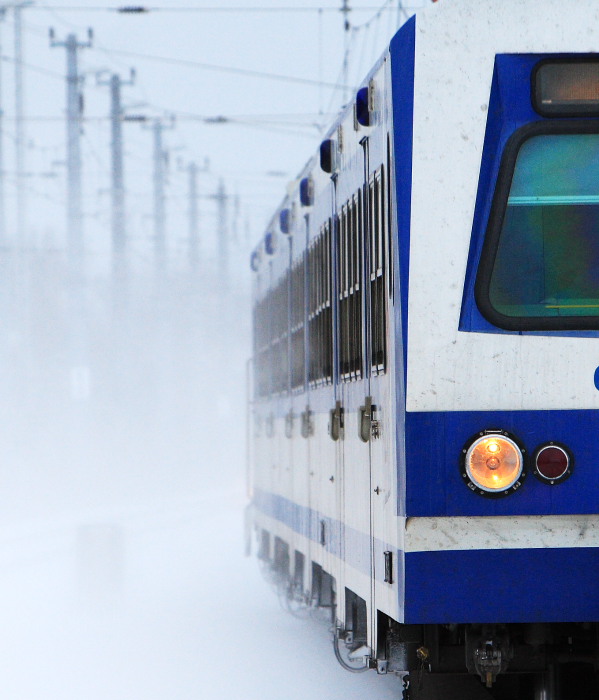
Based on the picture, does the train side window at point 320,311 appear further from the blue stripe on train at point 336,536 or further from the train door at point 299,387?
the blue stripe on train at point 336,536

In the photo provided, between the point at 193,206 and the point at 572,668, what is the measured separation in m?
49.2

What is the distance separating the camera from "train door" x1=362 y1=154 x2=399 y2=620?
679cm

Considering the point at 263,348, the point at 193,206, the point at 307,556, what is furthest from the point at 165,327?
the point at 307,556

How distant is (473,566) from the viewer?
640cm

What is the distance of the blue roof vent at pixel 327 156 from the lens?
29.7 ft

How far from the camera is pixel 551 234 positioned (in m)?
6.47

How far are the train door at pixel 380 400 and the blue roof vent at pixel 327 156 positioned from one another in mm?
1559

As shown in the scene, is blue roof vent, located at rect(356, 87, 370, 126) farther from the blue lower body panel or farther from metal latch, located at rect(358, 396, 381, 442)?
the blue lower body panel

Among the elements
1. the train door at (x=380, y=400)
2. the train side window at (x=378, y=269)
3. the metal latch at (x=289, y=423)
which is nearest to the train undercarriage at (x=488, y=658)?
the train door at (x=380, y=400)

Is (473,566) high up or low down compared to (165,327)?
down

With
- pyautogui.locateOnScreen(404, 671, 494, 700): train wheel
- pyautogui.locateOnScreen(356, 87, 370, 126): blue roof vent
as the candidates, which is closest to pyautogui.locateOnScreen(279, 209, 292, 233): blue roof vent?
pyautogui.locateOnScreen(356, 87, 370, 126): blue roof vent

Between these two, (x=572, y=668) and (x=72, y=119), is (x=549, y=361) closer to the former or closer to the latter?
(x=572, y=668)

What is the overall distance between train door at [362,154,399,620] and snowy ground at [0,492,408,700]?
374 cm

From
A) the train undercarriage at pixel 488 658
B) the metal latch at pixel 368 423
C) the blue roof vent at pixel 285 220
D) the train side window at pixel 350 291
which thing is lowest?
the train undercarriage at pixel 488 658
